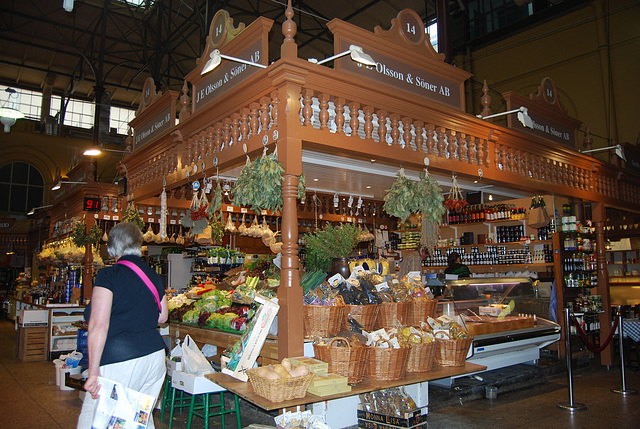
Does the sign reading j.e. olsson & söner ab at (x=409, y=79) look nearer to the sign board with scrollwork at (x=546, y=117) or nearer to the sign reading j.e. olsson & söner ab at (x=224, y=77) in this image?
the sign reading j.e. olsson & söner ab at (x=224, y=77)

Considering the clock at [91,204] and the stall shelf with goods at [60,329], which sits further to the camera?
the clock at [91,204]

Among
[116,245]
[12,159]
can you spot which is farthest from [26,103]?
[116,245]

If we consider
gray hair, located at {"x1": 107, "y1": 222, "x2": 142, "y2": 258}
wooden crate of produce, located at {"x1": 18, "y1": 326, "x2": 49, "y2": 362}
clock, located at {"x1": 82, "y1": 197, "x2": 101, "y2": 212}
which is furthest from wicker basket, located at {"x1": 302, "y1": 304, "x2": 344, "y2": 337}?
clock, located at {"x1": 82, "y1": 197, "x2": 101, "y2": 212}

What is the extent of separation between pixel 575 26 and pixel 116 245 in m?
13.8

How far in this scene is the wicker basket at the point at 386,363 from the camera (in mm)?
3703

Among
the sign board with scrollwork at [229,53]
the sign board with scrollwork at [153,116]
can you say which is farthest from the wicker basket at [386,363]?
the sign board with scrollwork at [153,116]

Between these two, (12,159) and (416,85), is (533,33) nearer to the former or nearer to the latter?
(416,85)

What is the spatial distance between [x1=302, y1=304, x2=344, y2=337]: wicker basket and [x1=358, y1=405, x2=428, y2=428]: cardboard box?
76 centimetres

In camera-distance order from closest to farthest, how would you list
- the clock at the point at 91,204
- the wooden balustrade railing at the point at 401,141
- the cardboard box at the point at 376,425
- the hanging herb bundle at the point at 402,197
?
the cardboard box at the point at 376,425 → the wooden balustrade railing at the point at 401,141 → the hanging herb bundle at the point at 402,197 → the clock at the point at 91,204

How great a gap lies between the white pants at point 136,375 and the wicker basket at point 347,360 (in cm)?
124

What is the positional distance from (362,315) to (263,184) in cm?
152

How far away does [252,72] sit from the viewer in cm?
486

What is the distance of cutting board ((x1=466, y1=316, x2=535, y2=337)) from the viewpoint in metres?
5.81

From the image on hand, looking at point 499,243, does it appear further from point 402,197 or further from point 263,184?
point 263,184
